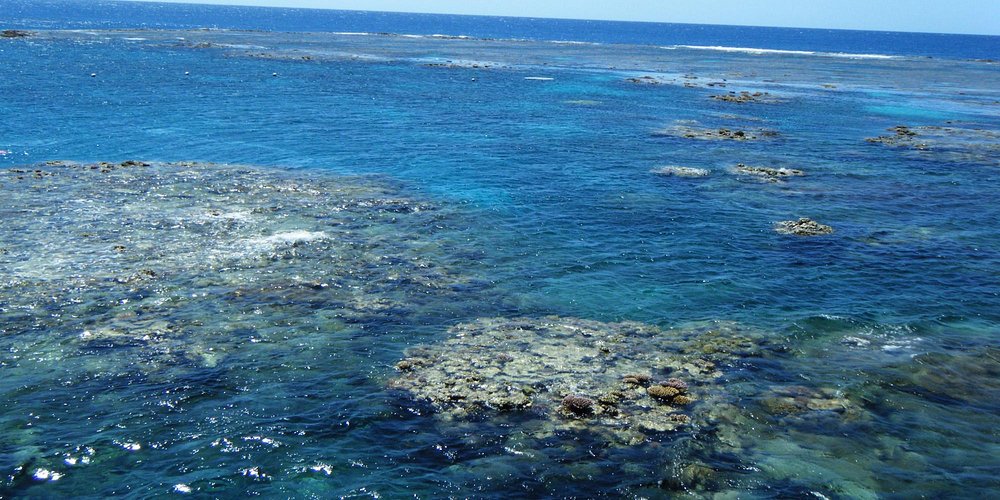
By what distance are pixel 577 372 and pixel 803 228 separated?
1007 inches

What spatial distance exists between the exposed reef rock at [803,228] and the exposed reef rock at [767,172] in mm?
12935

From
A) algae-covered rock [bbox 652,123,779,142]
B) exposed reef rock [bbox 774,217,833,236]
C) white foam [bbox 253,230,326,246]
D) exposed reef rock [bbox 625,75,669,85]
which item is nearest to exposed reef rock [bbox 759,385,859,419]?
exposed reef rock [bbox 774,217,833,236]

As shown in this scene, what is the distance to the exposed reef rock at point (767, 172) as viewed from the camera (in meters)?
59.8

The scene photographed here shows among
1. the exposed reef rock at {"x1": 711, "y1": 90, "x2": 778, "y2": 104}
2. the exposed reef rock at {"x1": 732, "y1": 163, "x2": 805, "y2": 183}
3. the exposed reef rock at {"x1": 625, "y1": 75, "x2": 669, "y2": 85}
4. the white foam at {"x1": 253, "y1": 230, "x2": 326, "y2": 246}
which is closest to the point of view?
the white foam at {"x1": 253, "y1": 230, "x2": 326, "y2": 246}

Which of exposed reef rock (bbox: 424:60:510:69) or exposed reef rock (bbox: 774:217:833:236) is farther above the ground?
exposed reef rock (bbox: 424:60:510:69)

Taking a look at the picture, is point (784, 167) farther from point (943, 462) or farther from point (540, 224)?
point (943, 462)

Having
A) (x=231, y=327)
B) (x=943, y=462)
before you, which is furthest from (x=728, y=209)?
(x=231, y=327)

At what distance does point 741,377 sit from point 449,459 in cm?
1217

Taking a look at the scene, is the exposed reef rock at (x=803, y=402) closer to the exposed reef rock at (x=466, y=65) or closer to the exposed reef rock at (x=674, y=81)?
the exposed reef rock at (x=674, y=81)

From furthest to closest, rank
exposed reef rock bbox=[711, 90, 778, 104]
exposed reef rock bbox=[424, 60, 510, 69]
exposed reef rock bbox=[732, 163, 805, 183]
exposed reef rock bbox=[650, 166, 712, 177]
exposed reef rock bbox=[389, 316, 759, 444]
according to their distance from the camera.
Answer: exposed reef rock bbox=[424, 60, 510, 69] < exposed reef rock bbox=[711, 90, 778, 104] < exposed reef rock bbox=[650, 166, 712, 177] < exposed reef rock bbox=[732, 163, 805, 183] < exposed reef rock bbox=[389, 316, 759, 444]

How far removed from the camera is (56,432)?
2300 centimetres

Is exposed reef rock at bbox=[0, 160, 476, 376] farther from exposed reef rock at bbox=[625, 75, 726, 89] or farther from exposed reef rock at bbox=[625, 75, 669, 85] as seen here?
exposed reef rock at bbox=[625, 75, 726, 89]

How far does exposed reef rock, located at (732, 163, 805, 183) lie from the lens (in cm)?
5975

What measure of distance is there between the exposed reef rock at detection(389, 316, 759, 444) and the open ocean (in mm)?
125
